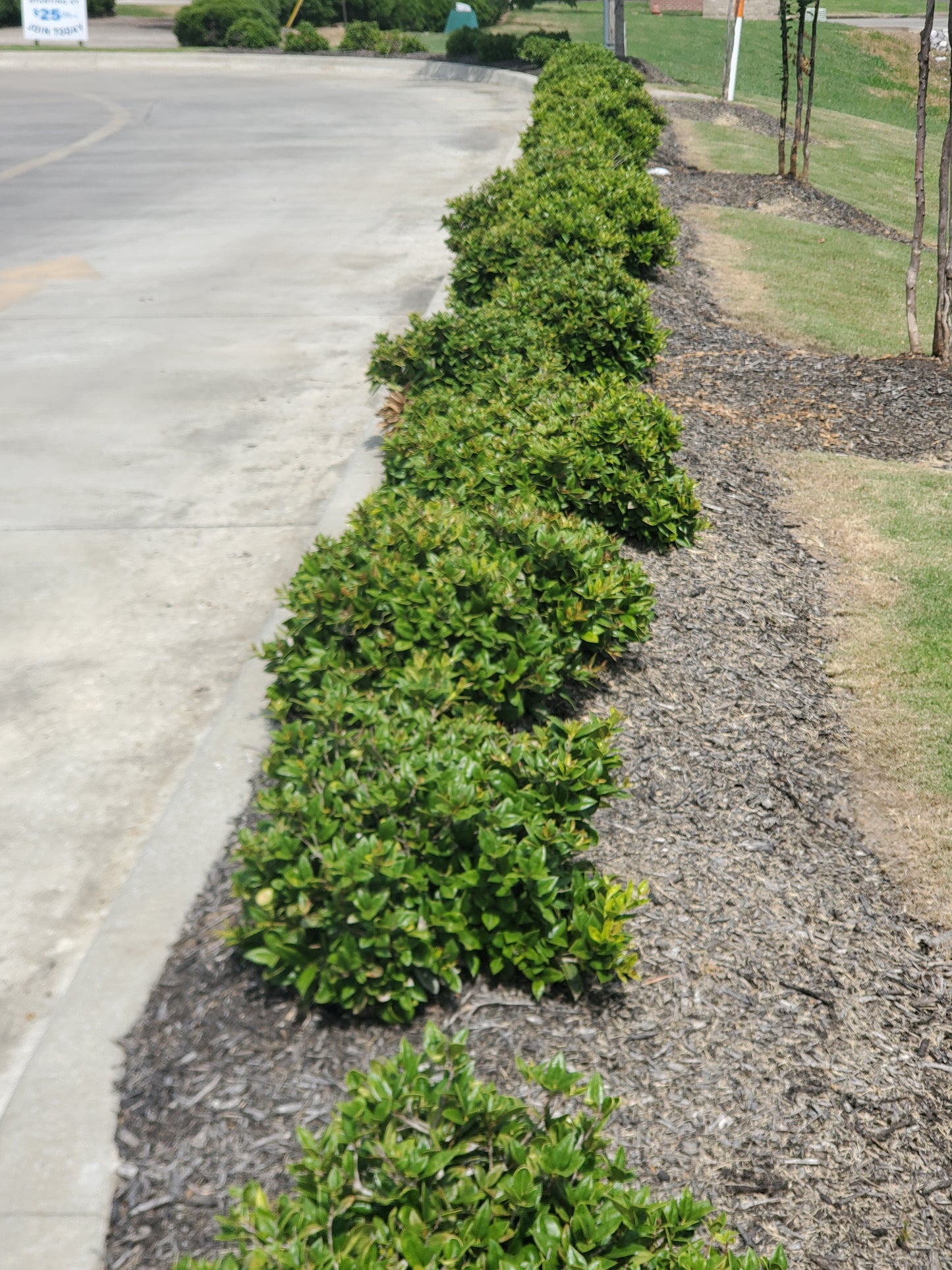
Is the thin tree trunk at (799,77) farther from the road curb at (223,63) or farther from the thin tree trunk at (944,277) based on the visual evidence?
the road curb at (223,63)

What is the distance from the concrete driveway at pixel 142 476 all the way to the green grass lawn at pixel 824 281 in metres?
3.01

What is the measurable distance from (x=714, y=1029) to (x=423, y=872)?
85cm

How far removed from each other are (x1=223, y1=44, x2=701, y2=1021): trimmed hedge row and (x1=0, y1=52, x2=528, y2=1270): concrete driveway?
1.68 ft

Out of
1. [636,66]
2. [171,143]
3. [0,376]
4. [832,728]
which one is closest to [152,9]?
[636,66]

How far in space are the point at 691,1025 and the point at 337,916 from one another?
95 centimetres

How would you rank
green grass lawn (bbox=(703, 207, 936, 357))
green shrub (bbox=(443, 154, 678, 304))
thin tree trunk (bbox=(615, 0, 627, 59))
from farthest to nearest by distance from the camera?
A: thin tree trunk (bbox=(615, 0, 627, 59)), green grass lawn (bbox=(703, 207, 936, 357)), green shrub (bbox=(443, 154, 678, 304))

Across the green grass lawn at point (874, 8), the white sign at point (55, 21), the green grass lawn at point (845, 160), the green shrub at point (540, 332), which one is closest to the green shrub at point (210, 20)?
the white sign at point (55, 21)

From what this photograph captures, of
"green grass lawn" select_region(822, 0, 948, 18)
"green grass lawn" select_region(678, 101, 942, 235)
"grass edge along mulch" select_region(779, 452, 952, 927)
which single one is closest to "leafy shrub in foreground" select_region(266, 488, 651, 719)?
"grass edge along mulch" select_region(779, 452, 952, 927)

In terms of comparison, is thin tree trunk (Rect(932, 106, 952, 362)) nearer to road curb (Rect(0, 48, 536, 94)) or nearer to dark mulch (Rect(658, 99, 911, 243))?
dark mulch (Rect(658, 99, 911, 243))

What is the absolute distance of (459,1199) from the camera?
2244mm

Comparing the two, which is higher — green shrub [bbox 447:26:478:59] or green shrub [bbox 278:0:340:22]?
green shrub [bbox 278:0:340:22]

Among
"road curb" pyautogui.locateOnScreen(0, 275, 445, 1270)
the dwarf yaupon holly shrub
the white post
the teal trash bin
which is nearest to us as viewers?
the dwarf yaupon holly shrub

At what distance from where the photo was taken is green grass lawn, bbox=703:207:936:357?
31.3 ft

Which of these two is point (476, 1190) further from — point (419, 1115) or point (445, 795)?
point (445, 795)
